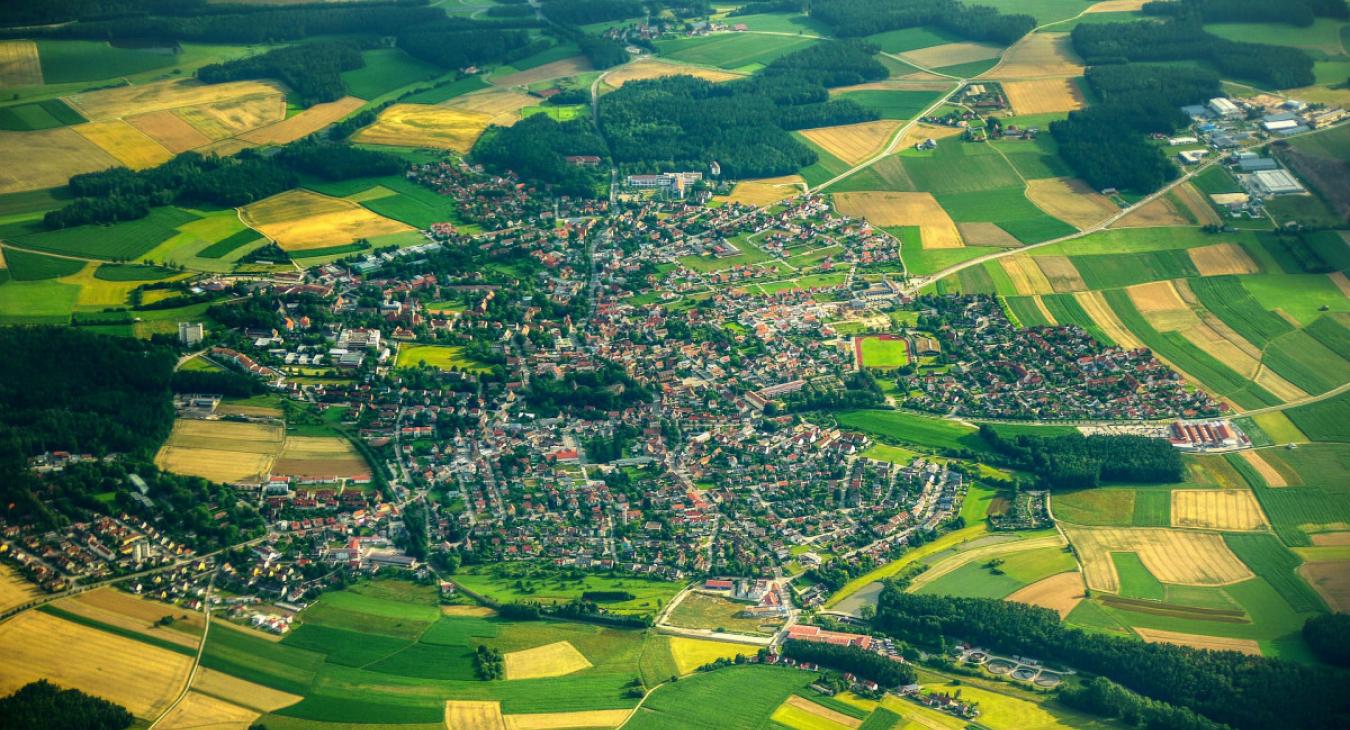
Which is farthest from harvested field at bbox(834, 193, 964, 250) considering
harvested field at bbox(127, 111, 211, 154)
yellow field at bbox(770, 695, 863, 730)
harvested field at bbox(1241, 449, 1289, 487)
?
yellow field at bbox(770, 695, 863, 730)

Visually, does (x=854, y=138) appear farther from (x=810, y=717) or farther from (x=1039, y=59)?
(x=810, y=717)

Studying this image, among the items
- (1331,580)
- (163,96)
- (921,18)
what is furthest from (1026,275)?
(163,96)

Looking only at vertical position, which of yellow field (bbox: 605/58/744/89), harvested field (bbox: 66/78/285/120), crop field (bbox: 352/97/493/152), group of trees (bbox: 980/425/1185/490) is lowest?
group of trees (bbox: 980/425/1185/490)

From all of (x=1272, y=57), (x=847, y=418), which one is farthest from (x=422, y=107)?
(x=1272, y=57)

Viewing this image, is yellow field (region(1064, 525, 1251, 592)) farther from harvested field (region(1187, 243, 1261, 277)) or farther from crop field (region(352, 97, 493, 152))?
crop field (region(352, 97, 493, 152))

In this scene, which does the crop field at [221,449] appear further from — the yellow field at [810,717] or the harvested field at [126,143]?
the harvested field at [126,143]

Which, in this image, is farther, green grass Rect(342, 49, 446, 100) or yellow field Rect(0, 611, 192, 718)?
green grass Rect(342, 49, 446, 100)
